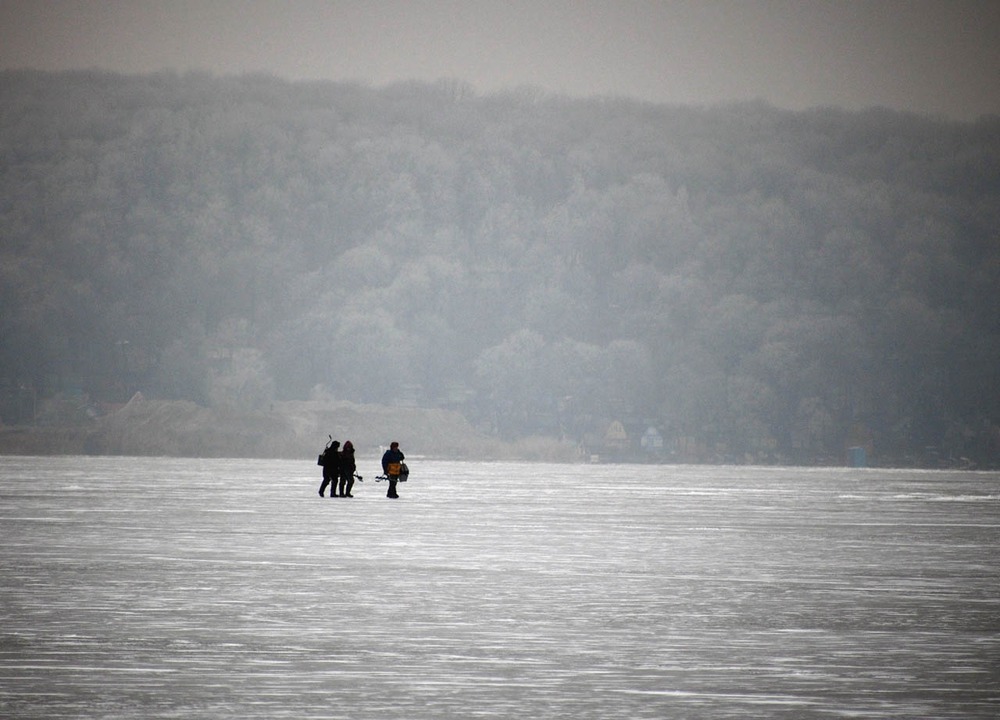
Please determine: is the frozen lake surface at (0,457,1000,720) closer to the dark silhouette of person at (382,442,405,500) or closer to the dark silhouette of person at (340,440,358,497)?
the dark silhouette of person at (382,442,405,500)

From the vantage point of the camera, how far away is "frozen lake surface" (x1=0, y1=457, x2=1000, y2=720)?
1327 centimetres

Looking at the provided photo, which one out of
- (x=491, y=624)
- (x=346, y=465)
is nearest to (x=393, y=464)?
(x=346, y=465)

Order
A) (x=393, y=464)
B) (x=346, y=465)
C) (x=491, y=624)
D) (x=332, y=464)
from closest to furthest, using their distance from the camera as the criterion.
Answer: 1. (x=491, y=624)
2. (x=393, y=464)
3. (x=346, y=465)
4. (x=332, y=464)

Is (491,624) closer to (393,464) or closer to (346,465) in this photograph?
(393,464)

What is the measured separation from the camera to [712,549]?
30828mm

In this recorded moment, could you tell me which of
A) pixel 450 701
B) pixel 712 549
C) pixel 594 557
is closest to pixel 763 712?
pixel 450 701

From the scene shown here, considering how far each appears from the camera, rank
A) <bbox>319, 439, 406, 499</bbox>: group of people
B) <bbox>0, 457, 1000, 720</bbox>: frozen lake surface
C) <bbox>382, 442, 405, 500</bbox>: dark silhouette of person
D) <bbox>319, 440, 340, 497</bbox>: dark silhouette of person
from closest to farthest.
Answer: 1. <bbox>0, 457, 1000, 720</bbox>: frozen lake surface
2. <bbox>382, 442, 405, 500</bbox>: dark silhouette of person
3. <bbox>319, 439, 406, 499</bbox>: group of people
4. <bbox>319, 440, 340, 497</bbox>: dark silhouette of person

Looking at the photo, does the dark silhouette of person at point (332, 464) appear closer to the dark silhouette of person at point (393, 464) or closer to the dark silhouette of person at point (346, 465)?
the dark silhouette of person at point (346, 465)

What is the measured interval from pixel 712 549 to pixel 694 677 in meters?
16.5

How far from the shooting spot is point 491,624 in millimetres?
17984

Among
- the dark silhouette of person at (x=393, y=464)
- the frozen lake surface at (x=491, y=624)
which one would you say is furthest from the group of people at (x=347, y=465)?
the frozen lake surface at (x=491, y=624)

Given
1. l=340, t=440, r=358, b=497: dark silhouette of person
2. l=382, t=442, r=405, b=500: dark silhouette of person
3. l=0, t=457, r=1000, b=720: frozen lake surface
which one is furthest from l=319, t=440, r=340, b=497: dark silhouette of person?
l=0, t=457, r=1000, b=720: frozen lake surface

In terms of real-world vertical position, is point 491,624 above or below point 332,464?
below

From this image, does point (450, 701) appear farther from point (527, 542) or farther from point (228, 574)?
point (527, 542)
